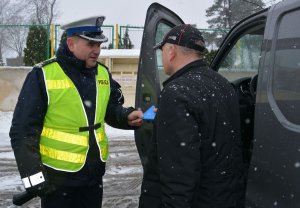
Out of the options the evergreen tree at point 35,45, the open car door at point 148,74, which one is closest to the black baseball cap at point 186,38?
the open car door at point 148,74

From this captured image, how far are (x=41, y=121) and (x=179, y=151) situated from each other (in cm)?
110

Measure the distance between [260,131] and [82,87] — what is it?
135 centimetres

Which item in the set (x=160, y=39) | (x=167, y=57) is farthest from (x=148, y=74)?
(x=167, y=57)

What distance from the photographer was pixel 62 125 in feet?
9.77

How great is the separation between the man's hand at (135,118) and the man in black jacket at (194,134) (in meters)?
0.75

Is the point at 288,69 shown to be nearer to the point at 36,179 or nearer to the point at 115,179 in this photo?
the point at 36,179

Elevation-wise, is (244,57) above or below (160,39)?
below

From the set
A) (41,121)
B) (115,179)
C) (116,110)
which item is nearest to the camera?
(41,121)

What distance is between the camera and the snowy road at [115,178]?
17.7 feet

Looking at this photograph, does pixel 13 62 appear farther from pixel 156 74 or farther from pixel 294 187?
pixel 294 187

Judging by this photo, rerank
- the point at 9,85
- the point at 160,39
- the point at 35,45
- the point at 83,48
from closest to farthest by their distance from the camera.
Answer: the point at 83,48, the point at 160,39, the point at 9,85, the point at 35,45

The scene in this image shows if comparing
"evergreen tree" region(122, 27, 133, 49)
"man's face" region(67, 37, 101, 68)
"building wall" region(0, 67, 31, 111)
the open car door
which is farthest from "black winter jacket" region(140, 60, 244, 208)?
"evergreen tree" region(122, 27, 133, 49)

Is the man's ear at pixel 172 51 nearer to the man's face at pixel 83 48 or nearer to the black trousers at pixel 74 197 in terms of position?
the man's face at pixel 83 48

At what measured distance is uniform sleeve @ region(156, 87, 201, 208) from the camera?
2219 millimetres
